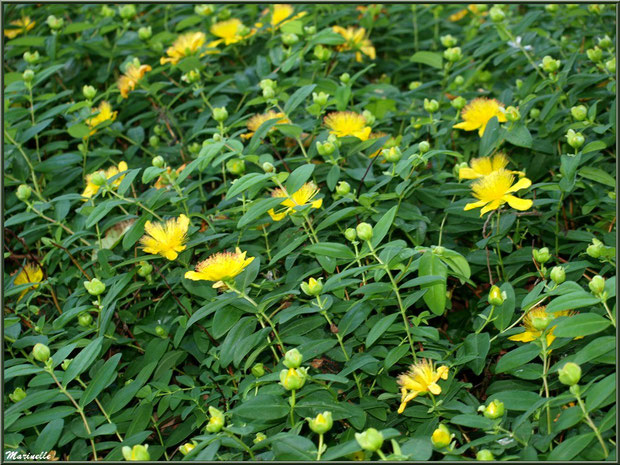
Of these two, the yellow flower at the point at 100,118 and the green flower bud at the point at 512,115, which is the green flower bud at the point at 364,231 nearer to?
the green flower bud at the point at 512,115

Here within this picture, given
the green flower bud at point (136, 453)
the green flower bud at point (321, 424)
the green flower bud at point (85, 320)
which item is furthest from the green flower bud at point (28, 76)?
the green flower bud at point (321, 424)

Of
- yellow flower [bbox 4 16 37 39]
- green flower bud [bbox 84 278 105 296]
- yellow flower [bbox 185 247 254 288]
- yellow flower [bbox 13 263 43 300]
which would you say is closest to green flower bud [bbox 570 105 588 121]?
yellow flower [bbox 185 247 254 288]

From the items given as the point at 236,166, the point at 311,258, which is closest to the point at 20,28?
the point at 236,166

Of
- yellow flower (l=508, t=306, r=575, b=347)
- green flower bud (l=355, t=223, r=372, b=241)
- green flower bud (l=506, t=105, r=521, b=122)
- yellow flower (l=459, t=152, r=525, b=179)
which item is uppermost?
green flower bud (l=355, t=223, r=372, b=241)

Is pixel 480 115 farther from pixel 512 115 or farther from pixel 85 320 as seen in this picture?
pixel 85 320

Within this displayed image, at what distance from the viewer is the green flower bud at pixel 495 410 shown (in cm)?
111

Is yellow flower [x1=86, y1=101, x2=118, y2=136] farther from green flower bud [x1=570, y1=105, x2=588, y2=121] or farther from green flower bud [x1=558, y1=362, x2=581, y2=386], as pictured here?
green flower bud [x1=558, y1=362, x2=581, y2=386]

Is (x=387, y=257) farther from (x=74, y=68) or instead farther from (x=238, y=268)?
(x=74, y=68)

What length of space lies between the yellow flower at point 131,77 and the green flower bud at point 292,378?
3.91 feet

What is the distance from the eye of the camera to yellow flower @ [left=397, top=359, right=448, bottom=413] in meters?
1.17

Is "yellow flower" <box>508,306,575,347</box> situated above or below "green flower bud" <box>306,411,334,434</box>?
below

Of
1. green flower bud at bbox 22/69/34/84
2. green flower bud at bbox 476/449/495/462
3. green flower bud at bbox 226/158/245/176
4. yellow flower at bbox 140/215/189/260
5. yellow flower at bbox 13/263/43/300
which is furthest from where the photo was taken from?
green flower bud at bbox 22/69/34/84

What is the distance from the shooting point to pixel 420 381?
1183 millimetres

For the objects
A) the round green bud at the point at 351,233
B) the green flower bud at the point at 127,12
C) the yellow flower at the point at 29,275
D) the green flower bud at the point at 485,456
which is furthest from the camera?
the green flower bud at the point at 127,12
